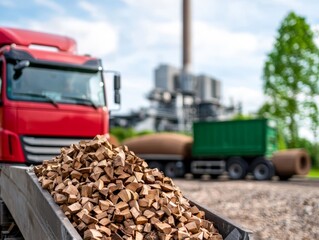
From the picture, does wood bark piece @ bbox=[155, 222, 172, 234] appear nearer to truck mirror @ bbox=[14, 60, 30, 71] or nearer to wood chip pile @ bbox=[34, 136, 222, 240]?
wood chip pile @ bbox=[34, 136, 222, 240]

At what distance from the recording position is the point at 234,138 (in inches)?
845

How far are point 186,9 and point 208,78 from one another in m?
26.8

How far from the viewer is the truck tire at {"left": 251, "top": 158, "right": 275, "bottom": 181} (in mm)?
20188

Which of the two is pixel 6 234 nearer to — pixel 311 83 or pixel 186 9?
pixel 311 83

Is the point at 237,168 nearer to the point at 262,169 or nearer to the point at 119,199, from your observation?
the point at 262,169

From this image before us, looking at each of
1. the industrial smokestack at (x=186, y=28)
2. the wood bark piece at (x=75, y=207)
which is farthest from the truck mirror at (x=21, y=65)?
the industrial smokestack at (x=186, y=28)

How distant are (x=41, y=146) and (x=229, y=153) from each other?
14.7m

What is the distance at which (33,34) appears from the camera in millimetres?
9016

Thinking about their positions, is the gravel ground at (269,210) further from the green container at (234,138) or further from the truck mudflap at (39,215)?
the green container at (234,138)

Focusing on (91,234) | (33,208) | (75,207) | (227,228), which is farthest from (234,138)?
(91,234)

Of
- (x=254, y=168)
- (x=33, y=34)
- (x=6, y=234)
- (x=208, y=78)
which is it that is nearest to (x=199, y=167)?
(x=254, y=168)

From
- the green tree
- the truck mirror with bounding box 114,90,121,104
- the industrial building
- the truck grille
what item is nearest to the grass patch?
the green tree

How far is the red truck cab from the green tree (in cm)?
2406

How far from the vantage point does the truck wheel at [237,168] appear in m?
20.9
